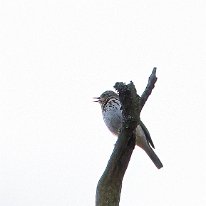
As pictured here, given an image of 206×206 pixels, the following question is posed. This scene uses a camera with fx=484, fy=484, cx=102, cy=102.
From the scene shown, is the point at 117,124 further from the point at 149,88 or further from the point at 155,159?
the point at 149,88

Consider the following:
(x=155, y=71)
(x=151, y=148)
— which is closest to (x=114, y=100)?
(x=151, y=148)

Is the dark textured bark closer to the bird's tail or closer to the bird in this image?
the bird's tail

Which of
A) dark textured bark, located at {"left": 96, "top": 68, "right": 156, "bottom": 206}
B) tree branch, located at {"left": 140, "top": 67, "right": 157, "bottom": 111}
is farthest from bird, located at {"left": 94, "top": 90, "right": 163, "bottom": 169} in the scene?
dark textured bark, located at {"left": 96, "top": 68, "right": 156, "bottom": 206}

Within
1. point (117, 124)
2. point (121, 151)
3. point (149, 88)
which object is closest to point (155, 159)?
point (117, 124)

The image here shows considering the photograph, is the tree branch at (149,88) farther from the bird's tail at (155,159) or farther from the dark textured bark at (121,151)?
the bird's tail at (155,159)

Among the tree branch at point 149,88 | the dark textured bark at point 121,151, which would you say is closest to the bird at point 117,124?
the tree branch at point 149,88

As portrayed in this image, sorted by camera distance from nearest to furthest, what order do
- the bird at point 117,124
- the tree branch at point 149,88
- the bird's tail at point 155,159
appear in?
the tree branch at point 149,88 < the bird's tail at point 155,159 < the bird at point 117,124

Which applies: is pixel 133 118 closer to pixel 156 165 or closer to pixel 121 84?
pixel 121 84

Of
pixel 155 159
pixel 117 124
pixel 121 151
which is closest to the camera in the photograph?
pixel 121 151

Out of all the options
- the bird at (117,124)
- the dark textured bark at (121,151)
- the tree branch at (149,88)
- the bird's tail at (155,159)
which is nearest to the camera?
the dark textured bark at (121,151)
